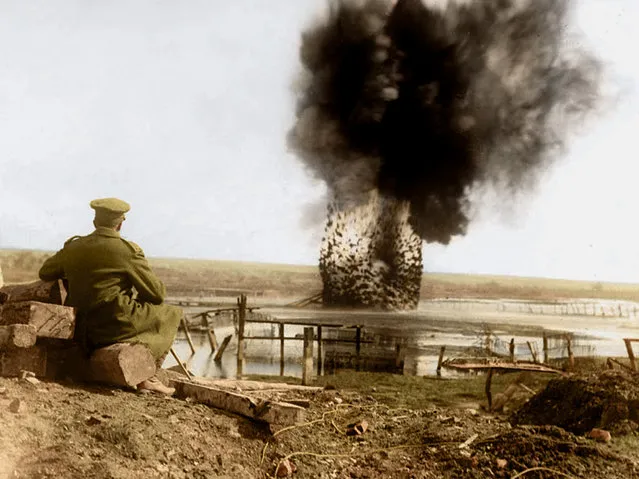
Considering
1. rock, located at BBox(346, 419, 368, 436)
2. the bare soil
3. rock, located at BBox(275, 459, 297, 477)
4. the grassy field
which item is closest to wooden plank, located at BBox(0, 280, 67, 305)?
the bare soil

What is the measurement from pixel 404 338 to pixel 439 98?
7.26m

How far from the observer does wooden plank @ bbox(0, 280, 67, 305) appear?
5.18 metres

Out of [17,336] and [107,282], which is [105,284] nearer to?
[107,282]

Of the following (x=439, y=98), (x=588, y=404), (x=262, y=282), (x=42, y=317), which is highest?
(x=439, y=98)

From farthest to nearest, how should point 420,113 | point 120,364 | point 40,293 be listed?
point 420,113
point 40,293
point 120,364

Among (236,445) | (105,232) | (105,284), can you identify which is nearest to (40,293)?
(105,284)

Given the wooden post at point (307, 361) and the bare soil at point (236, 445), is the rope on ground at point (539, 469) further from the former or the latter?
the wooden post at point (307, 361)

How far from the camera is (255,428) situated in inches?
193

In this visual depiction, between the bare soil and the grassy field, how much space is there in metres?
7.76

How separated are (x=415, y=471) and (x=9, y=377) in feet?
11.1

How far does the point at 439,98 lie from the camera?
15.6 m

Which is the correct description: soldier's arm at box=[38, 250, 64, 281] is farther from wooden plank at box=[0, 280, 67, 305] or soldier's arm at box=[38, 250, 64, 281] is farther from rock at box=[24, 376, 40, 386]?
rock at box=[24, 376, 40, 386]

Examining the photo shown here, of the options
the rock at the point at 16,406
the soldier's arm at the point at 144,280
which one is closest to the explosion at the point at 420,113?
the soldier's arm at the point at 144,280

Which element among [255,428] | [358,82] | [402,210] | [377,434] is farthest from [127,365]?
[402,210]
